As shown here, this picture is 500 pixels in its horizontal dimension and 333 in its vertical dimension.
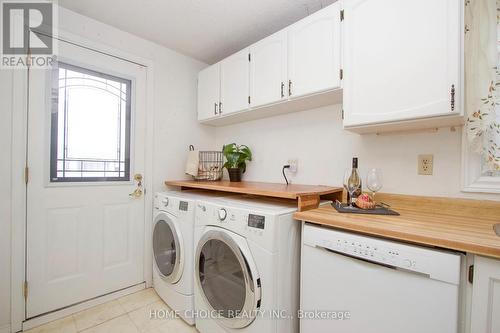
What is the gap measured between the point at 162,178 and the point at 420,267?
2073 mm

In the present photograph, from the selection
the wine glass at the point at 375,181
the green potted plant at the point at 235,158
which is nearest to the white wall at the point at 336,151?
the green potted plant at the point at 235,158

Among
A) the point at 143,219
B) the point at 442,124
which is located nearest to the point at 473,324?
the point at 442,124

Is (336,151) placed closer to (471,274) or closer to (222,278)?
(471,274)

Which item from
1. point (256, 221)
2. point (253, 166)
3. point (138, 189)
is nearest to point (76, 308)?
point (138, 189)

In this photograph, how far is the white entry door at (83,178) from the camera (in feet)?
5.30

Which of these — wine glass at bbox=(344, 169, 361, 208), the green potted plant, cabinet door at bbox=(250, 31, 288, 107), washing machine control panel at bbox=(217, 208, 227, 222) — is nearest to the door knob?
the green potted plant

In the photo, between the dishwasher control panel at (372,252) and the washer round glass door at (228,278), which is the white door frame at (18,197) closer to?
the washer round glass door at (228,278)

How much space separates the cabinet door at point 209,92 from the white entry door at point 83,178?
548 mm

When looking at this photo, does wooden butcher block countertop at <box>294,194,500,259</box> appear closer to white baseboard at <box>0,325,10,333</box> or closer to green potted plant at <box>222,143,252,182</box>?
green potted plant at <box>222,143,252,182</box>

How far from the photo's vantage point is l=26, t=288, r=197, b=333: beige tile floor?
1.56 metres

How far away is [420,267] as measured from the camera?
0.85 metres

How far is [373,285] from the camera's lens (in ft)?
3.16

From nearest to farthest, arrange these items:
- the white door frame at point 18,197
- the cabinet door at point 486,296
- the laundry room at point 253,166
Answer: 1. the cabinet door at point 486,296
2. the laundry room at point 253,166
3. the white door frame at point 18,197

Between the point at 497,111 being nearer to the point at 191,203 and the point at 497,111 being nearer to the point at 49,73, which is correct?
the point at 191,203
